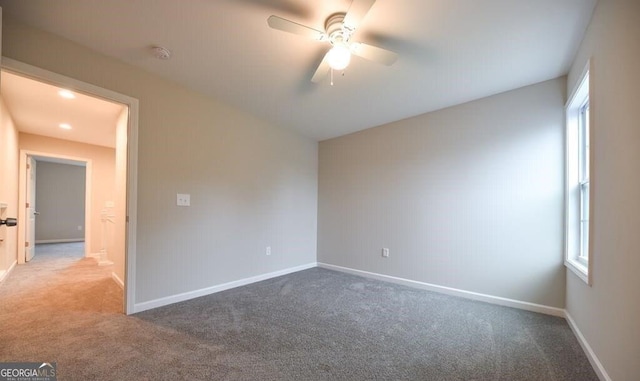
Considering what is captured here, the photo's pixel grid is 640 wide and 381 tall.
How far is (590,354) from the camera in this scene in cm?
197

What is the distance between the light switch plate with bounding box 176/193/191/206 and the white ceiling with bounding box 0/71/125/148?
3.79ft

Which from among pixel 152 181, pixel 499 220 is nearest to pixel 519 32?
pixel 499 220

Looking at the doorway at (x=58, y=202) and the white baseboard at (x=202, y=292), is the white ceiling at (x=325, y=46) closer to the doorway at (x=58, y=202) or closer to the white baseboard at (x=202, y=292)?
A: the white baseboard at (x=202, y=292)

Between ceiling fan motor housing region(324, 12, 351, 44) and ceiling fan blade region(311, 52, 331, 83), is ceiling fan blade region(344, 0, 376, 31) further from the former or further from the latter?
ceiling fan blade region(311, 52, 331, 83)

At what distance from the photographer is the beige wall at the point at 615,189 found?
4.66 ft

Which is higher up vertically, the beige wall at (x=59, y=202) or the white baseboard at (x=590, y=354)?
the beige wall at (x=59, y=202)

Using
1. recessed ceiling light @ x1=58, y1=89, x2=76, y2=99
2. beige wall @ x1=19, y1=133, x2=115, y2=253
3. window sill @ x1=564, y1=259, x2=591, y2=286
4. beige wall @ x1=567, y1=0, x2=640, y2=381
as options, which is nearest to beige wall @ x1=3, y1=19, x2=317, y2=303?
recessed ceiling light @ x1=58, y1=89, x2=76, y2=99

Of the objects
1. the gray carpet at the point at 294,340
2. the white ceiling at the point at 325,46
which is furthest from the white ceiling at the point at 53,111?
the gray carpet at the point at 294,340

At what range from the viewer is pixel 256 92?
10.6ft

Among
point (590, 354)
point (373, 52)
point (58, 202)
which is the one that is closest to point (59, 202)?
point (58, 202)

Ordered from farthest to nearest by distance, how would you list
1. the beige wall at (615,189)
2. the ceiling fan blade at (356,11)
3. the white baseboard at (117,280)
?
1. the white baseboard at (117,280)
2. the ceiling fan blade at (356,11)
3. the beige wall at (615,189)

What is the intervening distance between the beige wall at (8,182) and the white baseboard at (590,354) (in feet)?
20.4

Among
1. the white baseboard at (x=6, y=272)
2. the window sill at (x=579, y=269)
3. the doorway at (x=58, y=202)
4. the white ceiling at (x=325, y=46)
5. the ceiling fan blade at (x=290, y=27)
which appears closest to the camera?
the ceiling fan blade at (x=290, y=27)

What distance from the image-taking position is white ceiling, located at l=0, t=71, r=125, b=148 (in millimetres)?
3096
